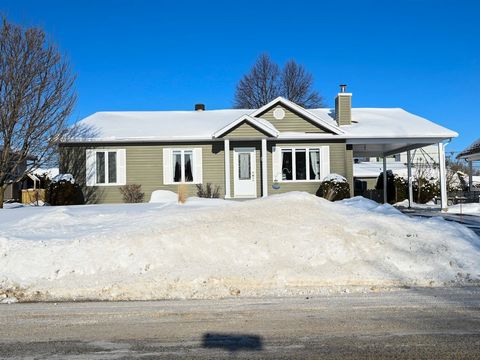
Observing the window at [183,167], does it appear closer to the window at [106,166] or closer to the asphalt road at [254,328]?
the window at [106,166]

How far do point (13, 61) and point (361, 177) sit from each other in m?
31.7

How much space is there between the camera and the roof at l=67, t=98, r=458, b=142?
20.8 metres

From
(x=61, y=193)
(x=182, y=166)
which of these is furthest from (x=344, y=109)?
(x=61, y=193)

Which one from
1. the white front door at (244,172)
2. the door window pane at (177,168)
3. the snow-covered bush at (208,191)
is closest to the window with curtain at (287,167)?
the white front door at (244,172)

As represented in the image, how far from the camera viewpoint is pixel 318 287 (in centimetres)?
806

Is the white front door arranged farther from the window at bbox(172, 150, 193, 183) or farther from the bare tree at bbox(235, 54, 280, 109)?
the bare tree at bbox(235, 54, 280, 109)

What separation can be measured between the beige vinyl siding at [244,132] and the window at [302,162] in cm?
139

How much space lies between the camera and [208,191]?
20.8 meters

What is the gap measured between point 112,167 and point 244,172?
18.1 ft

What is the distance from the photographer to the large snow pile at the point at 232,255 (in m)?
7.99

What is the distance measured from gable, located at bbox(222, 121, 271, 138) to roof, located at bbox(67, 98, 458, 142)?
0.73 ft

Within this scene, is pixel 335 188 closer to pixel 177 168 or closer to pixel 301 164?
pixel 301 164

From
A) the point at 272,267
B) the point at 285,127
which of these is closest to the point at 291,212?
the point at 272,267

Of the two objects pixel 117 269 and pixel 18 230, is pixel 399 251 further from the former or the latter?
pixel 18 230
